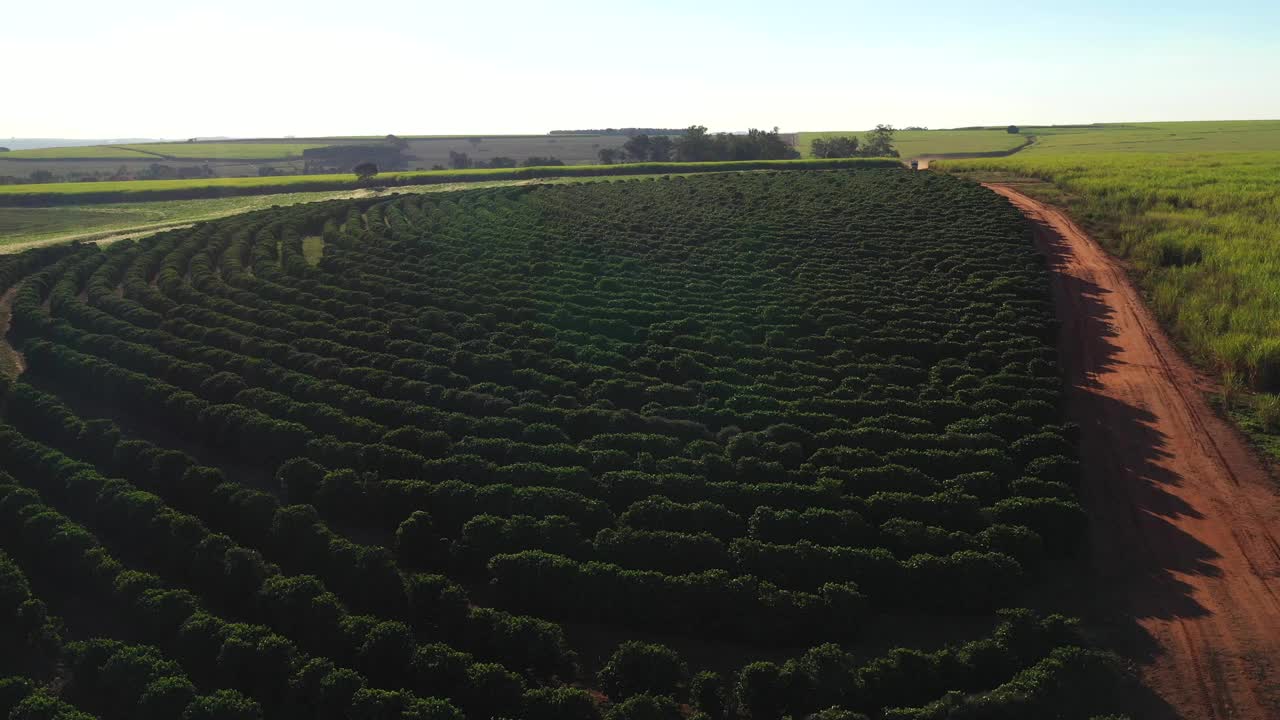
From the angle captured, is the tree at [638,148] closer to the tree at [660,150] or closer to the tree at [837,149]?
the tree at [660,150]

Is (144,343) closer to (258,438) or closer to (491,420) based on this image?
(258,438)

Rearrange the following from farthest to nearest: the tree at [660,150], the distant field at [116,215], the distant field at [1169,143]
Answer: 1. the tree at [660,150]
2. the distant field at [1169,143]
3. the distant field at [116,215]

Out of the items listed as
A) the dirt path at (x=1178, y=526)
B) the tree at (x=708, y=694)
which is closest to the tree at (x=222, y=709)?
the tree at (x=708, y=694)

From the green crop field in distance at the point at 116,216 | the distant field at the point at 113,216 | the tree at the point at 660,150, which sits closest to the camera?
the green crop field in distance at the point at 116,216

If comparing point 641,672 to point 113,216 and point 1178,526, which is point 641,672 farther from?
point 113,216

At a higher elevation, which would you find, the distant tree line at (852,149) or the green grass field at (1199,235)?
the distant tree line at (852,149)

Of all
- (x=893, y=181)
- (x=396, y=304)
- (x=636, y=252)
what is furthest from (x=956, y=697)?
(x=893, y=181)

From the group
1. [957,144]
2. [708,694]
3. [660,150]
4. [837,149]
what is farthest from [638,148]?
[708,694]

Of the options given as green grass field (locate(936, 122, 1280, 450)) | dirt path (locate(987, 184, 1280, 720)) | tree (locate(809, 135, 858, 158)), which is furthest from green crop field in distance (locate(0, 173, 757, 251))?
tree (locate(809, 135, 858, 158))
